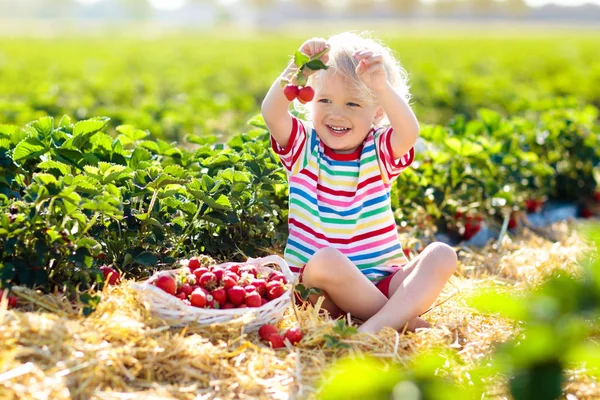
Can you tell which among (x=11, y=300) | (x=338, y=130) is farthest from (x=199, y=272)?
(x=338, y=130)

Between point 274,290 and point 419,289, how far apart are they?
0.62 metres

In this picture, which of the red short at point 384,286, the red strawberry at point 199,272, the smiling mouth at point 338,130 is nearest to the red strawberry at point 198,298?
the red strawberry at point 199,272

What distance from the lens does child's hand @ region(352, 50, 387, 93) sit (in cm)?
293

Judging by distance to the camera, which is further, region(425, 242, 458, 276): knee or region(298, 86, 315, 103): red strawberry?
region(425, 242, 458, 276): knee

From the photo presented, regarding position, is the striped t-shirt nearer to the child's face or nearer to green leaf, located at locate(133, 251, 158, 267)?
the child's face

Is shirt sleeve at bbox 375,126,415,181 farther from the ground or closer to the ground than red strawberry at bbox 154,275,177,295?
farther from the ground

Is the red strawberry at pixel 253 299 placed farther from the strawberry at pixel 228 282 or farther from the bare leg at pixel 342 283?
the bare leg at pixel 342 283

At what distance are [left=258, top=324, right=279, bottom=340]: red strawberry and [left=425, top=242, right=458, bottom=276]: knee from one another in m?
0.73

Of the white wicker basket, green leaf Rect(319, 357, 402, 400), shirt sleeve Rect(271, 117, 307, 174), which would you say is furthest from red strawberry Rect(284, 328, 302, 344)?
green leaf Rect(319, 357, 402, 400)

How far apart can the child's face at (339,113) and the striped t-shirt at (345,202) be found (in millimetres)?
83

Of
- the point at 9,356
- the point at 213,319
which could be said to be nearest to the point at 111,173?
the point at 213,319

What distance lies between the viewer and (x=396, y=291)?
3047 mm

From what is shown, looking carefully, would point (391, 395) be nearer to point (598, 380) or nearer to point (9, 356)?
point (9, 356)

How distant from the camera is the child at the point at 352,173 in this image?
3080mm
